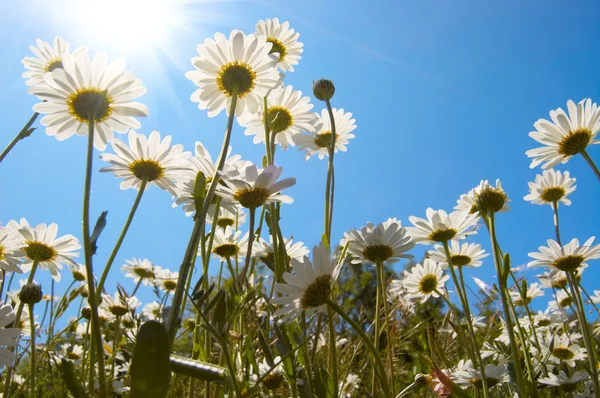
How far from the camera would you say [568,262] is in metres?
1.92

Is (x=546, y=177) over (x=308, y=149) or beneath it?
beneath

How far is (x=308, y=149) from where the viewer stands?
249cm

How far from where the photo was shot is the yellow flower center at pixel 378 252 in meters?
1.60

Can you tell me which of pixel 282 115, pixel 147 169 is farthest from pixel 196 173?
pixel 282 115

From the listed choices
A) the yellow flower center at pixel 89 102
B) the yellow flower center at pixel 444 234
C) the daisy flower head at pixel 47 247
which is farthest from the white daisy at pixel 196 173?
the yellow flower center at pixel 444 234

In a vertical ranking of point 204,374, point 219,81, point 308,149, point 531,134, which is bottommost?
point 204,374

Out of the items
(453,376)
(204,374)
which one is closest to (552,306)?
(453,376)

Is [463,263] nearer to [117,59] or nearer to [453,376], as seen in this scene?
[453,376]

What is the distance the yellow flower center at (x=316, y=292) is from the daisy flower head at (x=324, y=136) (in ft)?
3.96

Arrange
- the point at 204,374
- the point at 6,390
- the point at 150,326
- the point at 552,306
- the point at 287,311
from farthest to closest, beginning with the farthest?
1. the point at 552,306
2. the point at 6,390
3. the point at 287,311
4. the point at 204,374
5. the point at 150,326

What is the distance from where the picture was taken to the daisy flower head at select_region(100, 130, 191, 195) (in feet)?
4.69

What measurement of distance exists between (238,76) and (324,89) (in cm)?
60

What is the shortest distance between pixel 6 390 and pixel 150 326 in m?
0.89

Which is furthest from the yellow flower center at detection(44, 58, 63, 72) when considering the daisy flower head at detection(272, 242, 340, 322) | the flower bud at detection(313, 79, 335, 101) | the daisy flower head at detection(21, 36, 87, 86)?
the daisy flower head at detection(272, 242, 340, 322)
